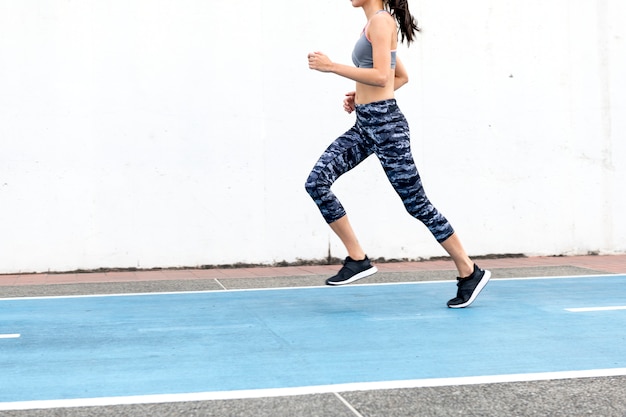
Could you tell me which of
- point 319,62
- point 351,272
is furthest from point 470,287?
point 319,62

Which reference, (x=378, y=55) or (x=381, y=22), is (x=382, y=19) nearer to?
(x=381, y=22)

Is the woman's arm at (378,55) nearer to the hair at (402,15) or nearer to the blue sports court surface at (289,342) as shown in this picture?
the hair at (402,15)

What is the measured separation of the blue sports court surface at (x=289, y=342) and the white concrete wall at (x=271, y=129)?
6.66 ft

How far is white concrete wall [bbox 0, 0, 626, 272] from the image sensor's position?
27.1 ft

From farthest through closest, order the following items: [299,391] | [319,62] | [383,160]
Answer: [383,160] → [319,62] → [299,391]

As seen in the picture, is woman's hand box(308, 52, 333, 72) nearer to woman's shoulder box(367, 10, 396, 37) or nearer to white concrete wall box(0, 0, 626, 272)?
woman's shoulder box(367, 10, 396, 37)

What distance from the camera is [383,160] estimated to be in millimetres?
5371

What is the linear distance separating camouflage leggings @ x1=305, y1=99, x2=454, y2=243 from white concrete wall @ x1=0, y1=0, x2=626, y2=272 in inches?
130

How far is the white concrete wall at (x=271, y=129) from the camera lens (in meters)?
8.27

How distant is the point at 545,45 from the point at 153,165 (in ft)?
14.6

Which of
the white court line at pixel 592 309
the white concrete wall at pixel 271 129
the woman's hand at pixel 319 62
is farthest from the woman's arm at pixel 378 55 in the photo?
the white concrete wall at pixel 271 129

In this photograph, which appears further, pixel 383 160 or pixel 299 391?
pixel 383 160

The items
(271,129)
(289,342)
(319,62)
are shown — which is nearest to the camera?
(289,342)

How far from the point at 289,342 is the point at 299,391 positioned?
3.50 ft
